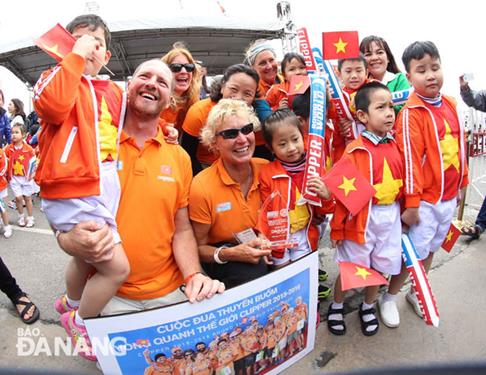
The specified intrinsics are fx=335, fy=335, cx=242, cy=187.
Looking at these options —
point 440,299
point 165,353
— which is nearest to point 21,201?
point 165,353

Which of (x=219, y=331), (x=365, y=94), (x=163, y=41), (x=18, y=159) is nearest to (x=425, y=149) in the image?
(x=365, y=94)

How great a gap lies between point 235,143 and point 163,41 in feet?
41.4

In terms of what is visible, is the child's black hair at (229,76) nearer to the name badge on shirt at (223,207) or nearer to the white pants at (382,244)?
the name badge on shirt at (223,207)

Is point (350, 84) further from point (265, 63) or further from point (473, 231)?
point (473, 231)

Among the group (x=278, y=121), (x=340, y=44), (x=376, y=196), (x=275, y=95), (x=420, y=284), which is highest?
(x=340, y=44)

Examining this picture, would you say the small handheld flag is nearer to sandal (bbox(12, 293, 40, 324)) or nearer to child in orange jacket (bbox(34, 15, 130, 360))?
child in orange jacket (bbox(34, 15, 130, 360))

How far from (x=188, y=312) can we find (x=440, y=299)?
6.87 feet

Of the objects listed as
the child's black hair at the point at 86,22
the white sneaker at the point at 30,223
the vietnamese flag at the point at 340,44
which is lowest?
the white sneaker at the point at 30,223

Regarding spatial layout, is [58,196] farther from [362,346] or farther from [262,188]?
[362,346]

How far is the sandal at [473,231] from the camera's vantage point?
3621 mm

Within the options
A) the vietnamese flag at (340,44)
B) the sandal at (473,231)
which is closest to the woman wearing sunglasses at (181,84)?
the vietnamese flag at (340,44)

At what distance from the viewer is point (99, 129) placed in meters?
1.54

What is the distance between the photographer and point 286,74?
2.98 m

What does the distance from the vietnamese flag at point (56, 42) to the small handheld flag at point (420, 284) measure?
2161mm
